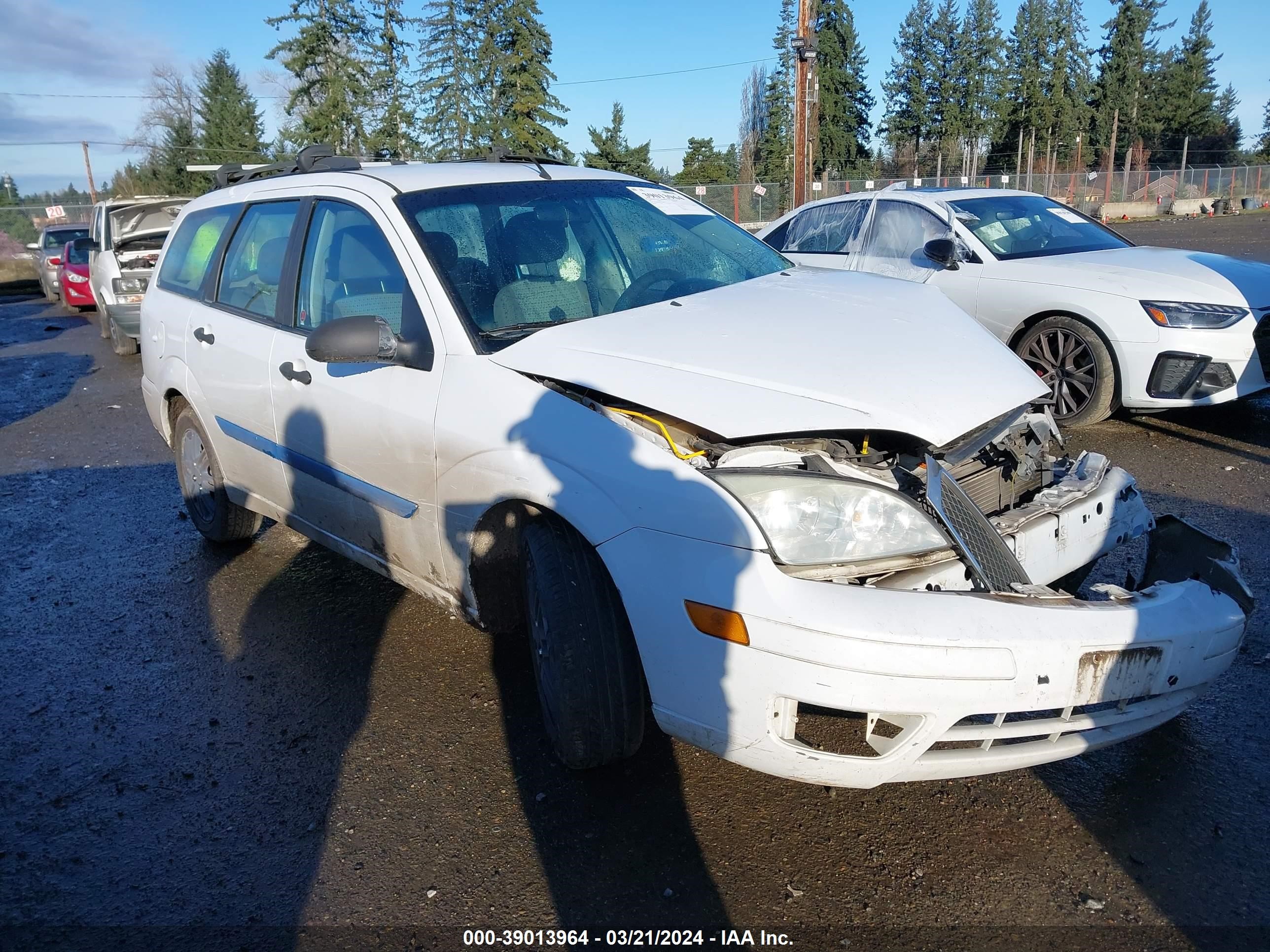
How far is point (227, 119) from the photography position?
51.4 meters

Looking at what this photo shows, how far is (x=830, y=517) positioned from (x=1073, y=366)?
4.75m

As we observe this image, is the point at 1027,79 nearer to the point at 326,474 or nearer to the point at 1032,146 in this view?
the point at 1032,146

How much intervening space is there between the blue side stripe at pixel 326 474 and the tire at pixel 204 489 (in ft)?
1.64

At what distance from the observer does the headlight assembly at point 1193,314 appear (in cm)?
570

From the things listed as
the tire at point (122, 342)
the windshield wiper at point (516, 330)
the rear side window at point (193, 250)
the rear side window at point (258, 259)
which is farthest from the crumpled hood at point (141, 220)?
the windshield wiper at point (516, 330)

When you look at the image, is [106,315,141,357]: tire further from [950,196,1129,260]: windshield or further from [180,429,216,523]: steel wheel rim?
[950,196,1129,260]: windshield

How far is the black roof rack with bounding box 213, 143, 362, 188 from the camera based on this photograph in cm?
420

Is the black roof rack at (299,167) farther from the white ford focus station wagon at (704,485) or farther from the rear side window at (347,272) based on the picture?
the rear side window at (347,272)

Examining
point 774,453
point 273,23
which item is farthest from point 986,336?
point 273,23

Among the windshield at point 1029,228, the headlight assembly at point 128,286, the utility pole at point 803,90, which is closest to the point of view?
the windshield at point 1029,228

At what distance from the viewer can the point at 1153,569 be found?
3.00m

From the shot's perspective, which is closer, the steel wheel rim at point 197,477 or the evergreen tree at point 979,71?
the steel wheel rim at point 197,477

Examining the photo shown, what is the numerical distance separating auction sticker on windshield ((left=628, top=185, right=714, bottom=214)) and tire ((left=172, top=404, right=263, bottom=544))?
2.51 meters

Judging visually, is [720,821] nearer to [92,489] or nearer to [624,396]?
[624,396]
